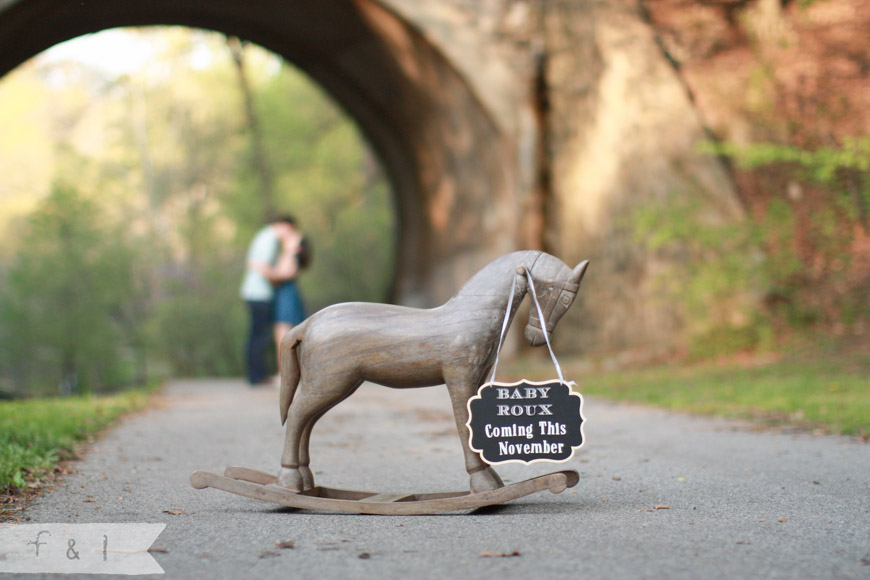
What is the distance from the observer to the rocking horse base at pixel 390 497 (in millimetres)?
3543

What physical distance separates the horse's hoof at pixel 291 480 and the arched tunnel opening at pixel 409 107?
28.1ft

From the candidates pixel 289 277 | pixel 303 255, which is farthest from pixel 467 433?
pixel 289 277

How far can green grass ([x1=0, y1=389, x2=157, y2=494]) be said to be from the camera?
4.37m

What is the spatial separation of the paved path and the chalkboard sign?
11.1 inches

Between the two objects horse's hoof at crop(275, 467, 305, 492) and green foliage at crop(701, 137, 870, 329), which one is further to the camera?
green foliage at crop(701, 137, 870, 329)

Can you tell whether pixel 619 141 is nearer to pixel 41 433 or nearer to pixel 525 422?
pixel 41 433

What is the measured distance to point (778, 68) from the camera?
41.0 ft

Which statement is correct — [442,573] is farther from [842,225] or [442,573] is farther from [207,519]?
A: [842,225]

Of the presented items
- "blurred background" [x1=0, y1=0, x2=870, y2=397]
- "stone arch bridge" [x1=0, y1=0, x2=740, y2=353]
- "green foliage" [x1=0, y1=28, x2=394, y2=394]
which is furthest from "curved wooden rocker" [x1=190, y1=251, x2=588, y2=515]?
"green foliage" [x1=0, y1=28, x2=394, y2=394]

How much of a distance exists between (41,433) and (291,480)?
2626mm

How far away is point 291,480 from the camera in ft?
12.2

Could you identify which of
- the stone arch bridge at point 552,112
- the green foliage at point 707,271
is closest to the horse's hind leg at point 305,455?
the green foliage at point 707,271

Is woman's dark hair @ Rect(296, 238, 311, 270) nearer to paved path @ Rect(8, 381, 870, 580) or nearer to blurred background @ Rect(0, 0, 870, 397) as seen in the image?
blurred background @ Rect(0, 0, 870, 397)

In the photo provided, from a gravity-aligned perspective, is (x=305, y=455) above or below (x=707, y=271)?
below
